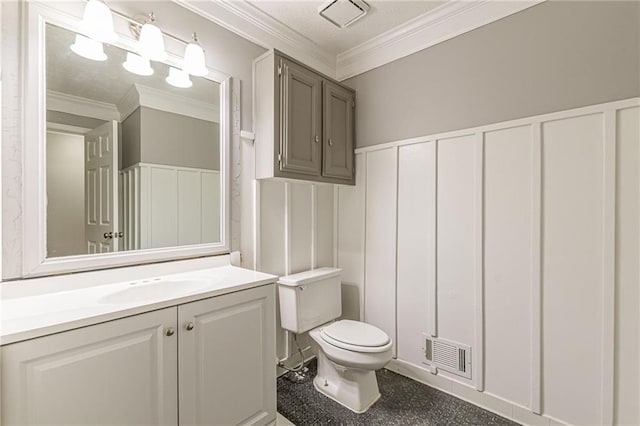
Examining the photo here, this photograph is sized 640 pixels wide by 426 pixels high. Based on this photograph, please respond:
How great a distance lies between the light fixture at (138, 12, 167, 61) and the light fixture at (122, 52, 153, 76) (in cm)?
4

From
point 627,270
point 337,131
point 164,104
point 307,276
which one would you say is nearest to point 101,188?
point 164,104

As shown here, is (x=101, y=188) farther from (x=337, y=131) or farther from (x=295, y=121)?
(x=337, y=131)

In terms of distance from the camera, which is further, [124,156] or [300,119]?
[300,119]

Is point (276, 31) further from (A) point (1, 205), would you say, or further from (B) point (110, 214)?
(A) point (1, 205)

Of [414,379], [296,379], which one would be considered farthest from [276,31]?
[414,379]

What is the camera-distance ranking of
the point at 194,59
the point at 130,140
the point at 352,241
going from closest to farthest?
the point at 130,140 < the point at 194,59 < the point at 352,241

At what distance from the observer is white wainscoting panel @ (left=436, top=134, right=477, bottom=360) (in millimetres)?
1868

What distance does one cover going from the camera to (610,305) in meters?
1.42

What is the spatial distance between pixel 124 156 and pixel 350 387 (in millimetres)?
1838

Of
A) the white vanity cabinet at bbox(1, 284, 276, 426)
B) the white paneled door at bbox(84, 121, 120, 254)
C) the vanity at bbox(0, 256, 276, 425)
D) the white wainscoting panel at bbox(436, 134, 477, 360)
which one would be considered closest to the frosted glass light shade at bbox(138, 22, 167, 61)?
the white paneled door at bbox(84, 121, 120, 254)

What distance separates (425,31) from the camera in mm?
2053

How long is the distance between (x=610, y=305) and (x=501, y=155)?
0.92 meters

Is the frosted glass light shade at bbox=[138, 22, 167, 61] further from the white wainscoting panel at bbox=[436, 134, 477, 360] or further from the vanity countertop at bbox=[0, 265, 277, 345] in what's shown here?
the white wainscoting panel at bbox=[436, 134, 477, 360]

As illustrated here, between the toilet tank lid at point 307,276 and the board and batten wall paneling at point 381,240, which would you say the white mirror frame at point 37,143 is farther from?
the board and batten wall paneling at point 381,240
